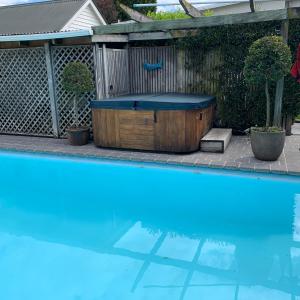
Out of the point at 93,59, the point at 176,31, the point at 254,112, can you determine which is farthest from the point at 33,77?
the point at 254,112

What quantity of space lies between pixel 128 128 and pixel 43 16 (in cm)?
1000

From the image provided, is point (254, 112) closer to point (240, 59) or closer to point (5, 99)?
point (240, 59)

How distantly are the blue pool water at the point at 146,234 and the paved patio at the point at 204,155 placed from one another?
0.23 meters

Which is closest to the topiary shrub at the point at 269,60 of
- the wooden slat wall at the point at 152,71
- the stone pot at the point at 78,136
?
the wooden slat wall at the point at 152,71

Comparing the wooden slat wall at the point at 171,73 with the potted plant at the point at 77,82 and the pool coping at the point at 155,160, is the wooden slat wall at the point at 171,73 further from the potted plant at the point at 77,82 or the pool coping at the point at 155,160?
the pool coping at the point at 155,160

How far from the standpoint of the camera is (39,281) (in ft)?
10.3

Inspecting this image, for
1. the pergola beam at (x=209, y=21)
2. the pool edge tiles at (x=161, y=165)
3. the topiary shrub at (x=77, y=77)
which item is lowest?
the pool edge tiles at (x=161, y=165)

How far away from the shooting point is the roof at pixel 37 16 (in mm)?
12972

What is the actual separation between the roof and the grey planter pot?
961 centimetres

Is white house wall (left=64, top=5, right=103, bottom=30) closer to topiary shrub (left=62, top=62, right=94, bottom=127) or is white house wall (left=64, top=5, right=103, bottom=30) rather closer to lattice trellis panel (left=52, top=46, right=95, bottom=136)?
lattice trellis panel (left=52, top=46, right=95, bottom=136)

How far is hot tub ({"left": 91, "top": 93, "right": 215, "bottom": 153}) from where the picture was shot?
626 cm

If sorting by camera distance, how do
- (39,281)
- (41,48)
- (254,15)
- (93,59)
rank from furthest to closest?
(41,48) → (93,59) → (254,15) → (39,281)

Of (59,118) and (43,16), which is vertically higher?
(43,16)

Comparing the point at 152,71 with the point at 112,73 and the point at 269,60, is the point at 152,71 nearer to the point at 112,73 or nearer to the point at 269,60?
the point at 112,73
